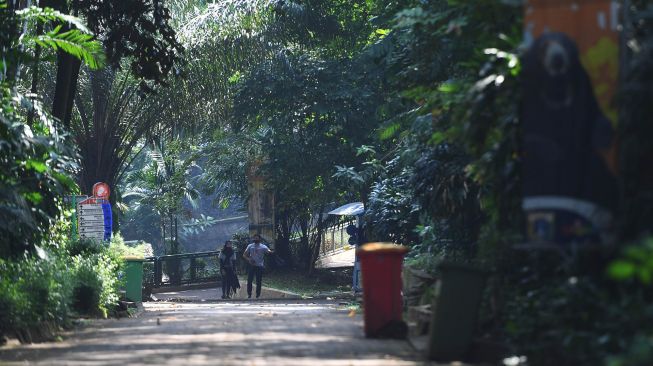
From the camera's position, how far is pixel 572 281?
9.93 m

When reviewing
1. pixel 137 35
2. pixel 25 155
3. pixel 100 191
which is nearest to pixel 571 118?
pixel 25 155

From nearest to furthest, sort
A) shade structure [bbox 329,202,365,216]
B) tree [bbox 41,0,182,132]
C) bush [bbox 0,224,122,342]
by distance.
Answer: bush [bbox 0,224,122,342] < tree [bbox 41,0,182,132] < shade structure [bbox 329,202,365,216]

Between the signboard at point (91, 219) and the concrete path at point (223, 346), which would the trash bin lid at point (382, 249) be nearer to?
the concrete path at point (223, 346)

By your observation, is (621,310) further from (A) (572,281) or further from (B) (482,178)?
(B) (482,178)

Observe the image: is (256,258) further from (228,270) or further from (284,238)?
(284,238)

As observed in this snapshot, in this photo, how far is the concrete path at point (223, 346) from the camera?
11.5 metres

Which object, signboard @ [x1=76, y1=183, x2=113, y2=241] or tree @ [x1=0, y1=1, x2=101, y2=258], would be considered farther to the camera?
signboard @ [x1=76, y1=183, x2=113, y2=241]

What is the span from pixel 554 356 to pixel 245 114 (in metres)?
31.0

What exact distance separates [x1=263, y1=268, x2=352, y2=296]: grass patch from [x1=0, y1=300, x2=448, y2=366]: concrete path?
21840 mm

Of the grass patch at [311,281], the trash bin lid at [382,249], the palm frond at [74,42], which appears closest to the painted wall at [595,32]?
the trash bin lid at [382,249]

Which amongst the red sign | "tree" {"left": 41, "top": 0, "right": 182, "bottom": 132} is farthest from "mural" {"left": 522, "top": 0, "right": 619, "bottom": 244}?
the red sign

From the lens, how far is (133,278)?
25.2 meters

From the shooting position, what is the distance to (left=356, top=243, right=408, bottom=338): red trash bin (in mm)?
13770

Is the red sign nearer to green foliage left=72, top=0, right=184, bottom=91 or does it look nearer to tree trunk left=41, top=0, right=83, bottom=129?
tree trunk left=41, top=0, right=83, bottom=129
